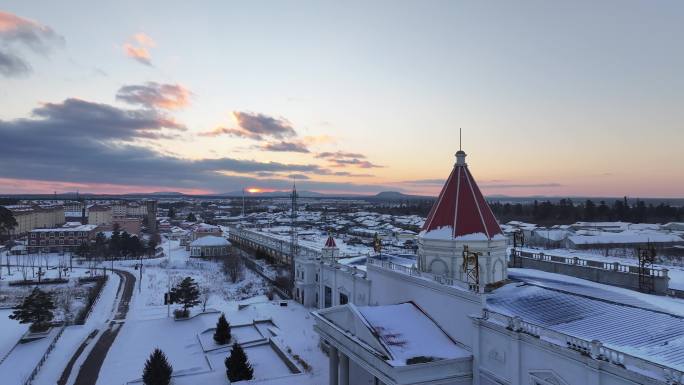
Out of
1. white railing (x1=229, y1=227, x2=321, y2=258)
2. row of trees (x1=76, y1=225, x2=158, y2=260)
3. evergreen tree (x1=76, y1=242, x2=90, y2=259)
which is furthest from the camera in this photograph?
row of trees (x1=76, y1=225, x2=158, y2=260)

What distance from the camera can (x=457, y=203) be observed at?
Answer: 2069cm

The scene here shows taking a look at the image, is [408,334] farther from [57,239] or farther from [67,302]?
[57,239]

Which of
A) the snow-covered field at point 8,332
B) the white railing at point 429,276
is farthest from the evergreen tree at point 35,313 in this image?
the white railing at point 429,276

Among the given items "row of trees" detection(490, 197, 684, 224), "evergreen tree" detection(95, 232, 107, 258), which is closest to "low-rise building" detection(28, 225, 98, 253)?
"evergreen tree" detection(95, 232, 107, 258)

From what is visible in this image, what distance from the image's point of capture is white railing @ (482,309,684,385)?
33.2 ft

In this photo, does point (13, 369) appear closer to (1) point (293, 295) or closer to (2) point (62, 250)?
(1) point (293, 295)

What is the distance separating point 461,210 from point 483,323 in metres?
6.07

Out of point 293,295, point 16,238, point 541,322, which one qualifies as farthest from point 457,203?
point 16,238

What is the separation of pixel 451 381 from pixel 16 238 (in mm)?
102427

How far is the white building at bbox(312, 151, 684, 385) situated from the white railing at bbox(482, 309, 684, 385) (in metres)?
0.03

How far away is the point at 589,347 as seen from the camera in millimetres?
12102

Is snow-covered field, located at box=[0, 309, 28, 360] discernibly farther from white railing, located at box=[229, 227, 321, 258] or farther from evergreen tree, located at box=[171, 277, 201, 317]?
white railing, located at box=[229, 227, 321, 258]

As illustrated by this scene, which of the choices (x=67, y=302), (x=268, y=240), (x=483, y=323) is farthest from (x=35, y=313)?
(x=268, y=240)

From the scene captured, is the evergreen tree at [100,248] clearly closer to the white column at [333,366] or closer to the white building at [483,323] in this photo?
the white building at [483,323]
